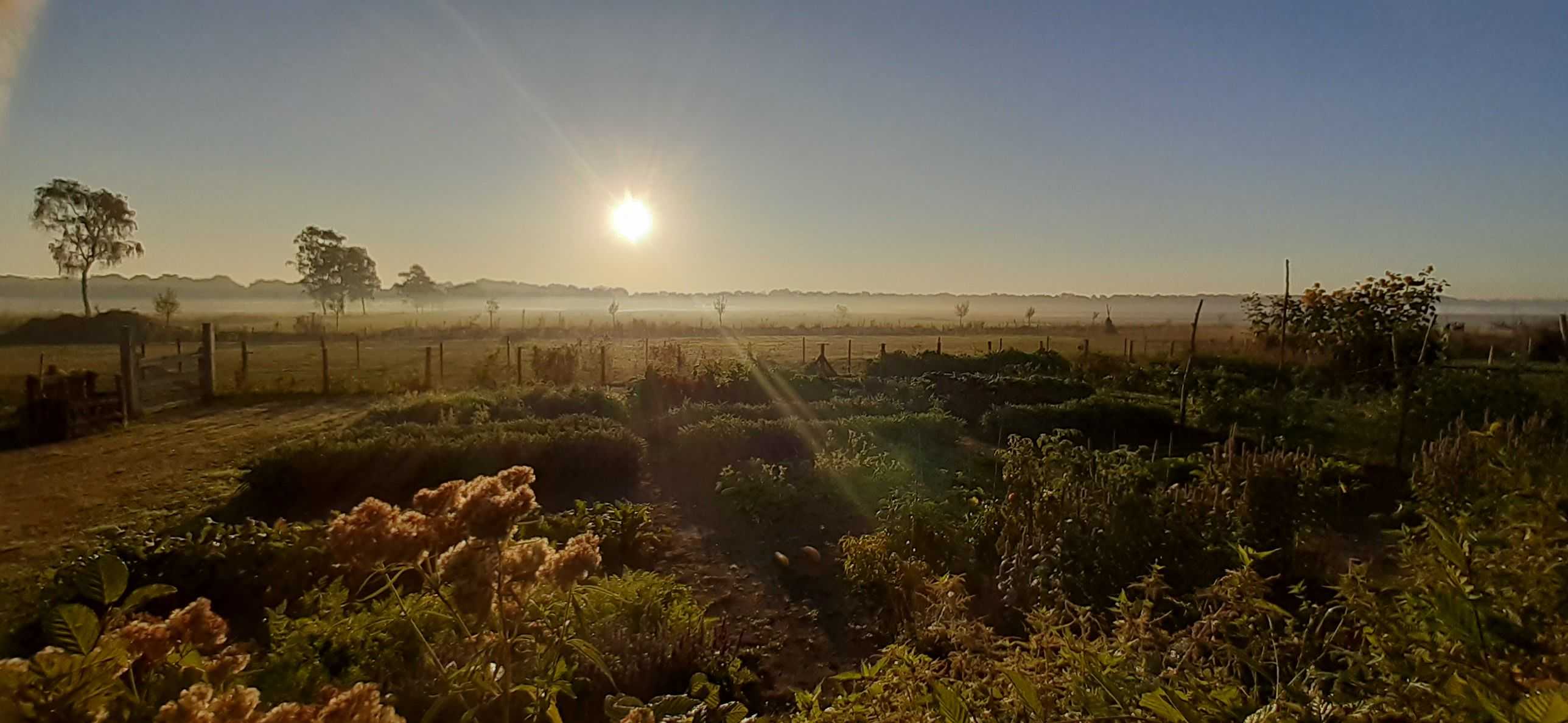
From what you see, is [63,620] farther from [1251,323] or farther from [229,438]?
[1251,323]

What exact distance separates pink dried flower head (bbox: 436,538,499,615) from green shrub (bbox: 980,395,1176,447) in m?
9.87

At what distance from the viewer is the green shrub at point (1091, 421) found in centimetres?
1077

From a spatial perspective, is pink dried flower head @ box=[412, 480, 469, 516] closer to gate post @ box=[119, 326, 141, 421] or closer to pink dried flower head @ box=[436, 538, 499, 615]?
pink dried flower head @ box=[436, 538, 499, 615]

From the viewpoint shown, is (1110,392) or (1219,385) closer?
(1219,385)

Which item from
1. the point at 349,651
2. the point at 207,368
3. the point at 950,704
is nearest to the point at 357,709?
the point at 950,704

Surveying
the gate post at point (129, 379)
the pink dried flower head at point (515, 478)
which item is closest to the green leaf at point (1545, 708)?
the pink dried flower head at point (515, 478)

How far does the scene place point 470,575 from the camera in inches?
53.5

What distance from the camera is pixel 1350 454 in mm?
8609

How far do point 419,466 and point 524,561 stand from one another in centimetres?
765

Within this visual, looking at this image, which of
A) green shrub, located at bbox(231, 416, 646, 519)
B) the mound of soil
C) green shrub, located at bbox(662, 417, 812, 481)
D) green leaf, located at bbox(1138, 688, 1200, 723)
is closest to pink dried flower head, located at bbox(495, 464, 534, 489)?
green leaf, located at bbox(1138, 688, 1200, 723)

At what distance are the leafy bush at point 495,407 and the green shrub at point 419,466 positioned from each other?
206 cm

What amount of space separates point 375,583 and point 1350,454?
9853 millimetres

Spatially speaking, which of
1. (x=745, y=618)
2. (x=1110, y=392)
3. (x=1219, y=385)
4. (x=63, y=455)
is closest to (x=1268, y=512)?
(x=745, y=618)

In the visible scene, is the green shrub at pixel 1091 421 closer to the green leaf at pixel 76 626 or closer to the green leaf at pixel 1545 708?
the green leaf at pixel 1545 708
